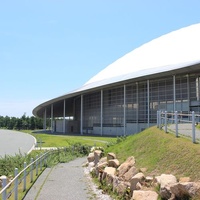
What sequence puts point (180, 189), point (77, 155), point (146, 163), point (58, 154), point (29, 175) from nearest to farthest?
point (180, 189) → point (146, 163) → point (29, 175) → point (58, 154) → point (77, 155)

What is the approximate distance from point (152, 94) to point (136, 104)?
3.11 metres

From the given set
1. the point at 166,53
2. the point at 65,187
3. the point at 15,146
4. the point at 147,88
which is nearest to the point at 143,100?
the point at 147,88

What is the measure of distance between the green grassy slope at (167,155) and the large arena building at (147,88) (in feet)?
73.4

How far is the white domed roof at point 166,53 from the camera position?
40.3 metres

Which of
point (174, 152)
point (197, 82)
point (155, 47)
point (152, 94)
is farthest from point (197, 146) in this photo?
point (155, 47)

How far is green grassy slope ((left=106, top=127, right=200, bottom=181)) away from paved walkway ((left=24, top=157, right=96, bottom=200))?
2036 millimetres

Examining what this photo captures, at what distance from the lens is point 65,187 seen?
12.0 metres

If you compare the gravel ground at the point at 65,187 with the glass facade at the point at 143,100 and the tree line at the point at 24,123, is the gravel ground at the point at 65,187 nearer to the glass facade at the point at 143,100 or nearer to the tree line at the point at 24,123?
the glass facade at the point at 143,100

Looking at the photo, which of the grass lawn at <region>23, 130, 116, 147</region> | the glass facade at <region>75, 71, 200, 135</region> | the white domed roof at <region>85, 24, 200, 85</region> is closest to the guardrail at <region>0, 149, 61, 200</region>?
the grass lawn at <region>23, 130, 116, 147</region>

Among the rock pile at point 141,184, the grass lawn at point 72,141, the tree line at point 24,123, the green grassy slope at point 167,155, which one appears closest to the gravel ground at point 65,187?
the rock pile at point 141,184

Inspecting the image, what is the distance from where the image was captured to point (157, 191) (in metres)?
8.12

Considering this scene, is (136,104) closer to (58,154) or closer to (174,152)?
(58,154)

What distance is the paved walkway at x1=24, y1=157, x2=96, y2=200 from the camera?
10411 millimetres

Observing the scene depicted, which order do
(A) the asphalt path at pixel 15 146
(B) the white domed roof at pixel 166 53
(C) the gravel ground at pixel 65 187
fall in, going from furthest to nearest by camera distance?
(B) the white domed roof at pixel 166 53
(A) the asphalt path at pixel 15 146
(C) the gravel ground at pixel 65 187
